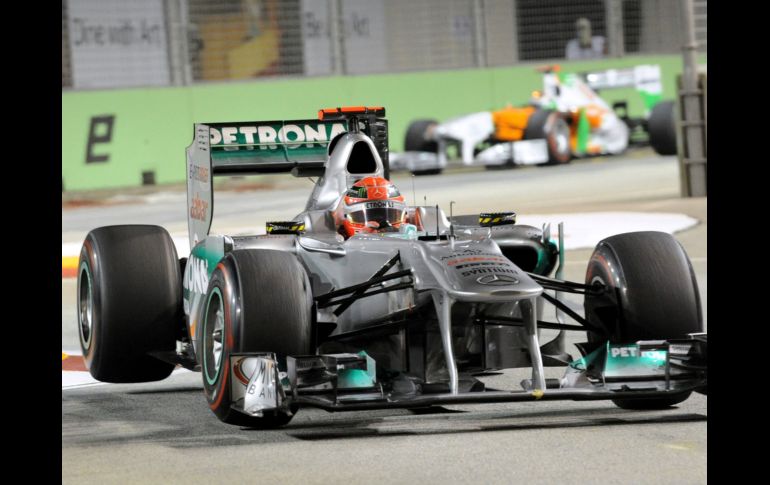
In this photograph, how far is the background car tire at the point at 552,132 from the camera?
2645 centimetres

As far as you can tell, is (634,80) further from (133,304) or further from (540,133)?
(133,304)

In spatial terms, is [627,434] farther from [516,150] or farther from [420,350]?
[516,150]

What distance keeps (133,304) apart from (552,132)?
63.0 feet

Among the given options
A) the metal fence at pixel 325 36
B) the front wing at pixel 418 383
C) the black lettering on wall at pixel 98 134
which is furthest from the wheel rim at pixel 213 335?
Result: the metal fence at pixel 325 36

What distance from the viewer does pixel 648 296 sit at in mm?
7438

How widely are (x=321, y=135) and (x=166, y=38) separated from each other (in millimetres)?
18419

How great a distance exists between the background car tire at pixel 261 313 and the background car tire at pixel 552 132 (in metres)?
19.7

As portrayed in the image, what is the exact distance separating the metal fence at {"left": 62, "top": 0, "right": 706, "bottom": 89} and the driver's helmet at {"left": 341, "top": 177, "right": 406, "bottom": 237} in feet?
63.0

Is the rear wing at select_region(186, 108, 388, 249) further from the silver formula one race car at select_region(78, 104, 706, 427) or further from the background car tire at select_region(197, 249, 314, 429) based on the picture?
the background car tire at select_region(197, 249, 314, 429)

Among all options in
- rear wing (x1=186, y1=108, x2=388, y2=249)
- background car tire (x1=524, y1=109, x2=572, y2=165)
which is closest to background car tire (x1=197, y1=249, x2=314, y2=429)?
rear wing (x1=186, y1=108, x2=388, y2=249)

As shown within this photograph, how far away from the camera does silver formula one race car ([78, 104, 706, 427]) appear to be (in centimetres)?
686

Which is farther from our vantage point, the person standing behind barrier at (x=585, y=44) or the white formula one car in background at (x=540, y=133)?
the person standing behind barrier at (x=585, y=44)

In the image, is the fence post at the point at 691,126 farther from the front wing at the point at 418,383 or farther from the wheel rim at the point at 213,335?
the wheel rim at the point at 213,335
